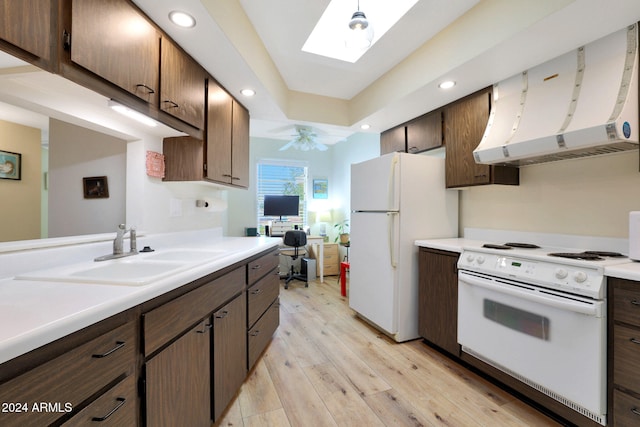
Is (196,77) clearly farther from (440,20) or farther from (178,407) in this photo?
(178,407)

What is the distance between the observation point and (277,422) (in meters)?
1.50

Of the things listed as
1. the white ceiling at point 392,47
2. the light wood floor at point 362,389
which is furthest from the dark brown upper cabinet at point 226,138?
the light wood floor at point 362,389

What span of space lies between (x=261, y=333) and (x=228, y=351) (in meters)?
0.57

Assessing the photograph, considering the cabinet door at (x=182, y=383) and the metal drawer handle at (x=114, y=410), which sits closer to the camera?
the metal drawer handle at (x=114, y=410)

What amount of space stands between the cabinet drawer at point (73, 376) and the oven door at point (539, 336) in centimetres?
198

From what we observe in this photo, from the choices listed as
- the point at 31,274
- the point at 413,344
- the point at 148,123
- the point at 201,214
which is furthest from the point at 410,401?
the point at 148,123

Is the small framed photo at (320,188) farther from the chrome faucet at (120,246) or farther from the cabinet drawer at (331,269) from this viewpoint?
the chrome faucet at (120,246)

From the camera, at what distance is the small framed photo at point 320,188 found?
17.3 feet

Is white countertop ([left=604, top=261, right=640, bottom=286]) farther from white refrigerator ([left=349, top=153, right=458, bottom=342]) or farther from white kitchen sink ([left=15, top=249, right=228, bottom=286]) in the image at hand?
white kitchen sink ([left=15, top=249, right=228, bottom=286])

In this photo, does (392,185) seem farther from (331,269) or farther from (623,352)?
(331,269)

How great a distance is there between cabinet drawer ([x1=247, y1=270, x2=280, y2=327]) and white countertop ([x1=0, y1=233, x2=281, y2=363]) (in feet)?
2.50

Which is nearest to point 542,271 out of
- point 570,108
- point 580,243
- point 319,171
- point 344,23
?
point 580,243

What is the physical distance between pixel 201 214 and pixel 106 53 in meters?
1.55

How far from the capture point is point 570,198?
→ 6.29 ft
